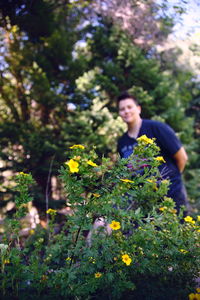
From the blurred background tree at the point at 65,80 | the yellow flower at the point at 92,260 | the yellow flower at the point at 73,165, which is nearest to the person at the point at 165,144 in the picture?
the blurred background tree at the point at 65,80

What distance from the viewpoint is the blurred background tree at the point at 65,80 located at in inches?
145

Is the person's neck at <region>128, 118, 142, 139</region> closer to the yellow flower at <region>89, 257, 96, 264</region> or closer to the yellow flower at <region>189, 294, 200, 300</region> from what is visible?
the yellow flower at <region>89, 257, 96, 264</region>

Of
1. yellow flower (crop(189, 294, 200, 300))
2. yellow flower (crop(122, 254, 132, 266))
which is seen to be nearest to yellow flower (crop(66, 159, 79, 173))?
yellow flower (crop(122, 254, 132, 266))

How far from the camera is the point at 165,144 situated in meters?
2.56

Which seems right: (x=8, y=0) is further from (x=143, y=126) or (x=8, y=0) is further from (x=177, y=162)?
(x=177, y=162)

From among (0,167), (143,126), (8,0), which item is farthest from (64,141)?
(8,0)

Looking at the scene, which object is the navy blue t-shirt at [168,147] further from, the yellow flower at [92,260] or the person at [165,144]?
the yellow flower at [92,260]

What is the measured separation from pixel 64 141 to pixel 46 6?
1880 millimetres

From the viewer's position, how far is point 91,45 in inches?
197

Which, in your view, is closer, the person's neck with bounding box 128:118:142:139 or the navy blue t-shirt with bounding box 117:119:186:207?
the navy blue t-shirt with bounding box 117:119:186:207

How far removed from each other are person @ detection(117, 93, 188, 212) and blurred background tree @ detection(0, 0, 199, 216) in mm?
860

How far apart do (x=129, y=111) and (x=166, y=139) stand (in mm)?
517

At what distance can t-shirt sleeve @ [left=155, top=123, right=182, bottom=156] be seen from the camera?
2.55m

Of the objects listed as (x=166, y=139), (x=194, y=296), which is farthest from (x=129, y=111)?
(x=194, y=296)
